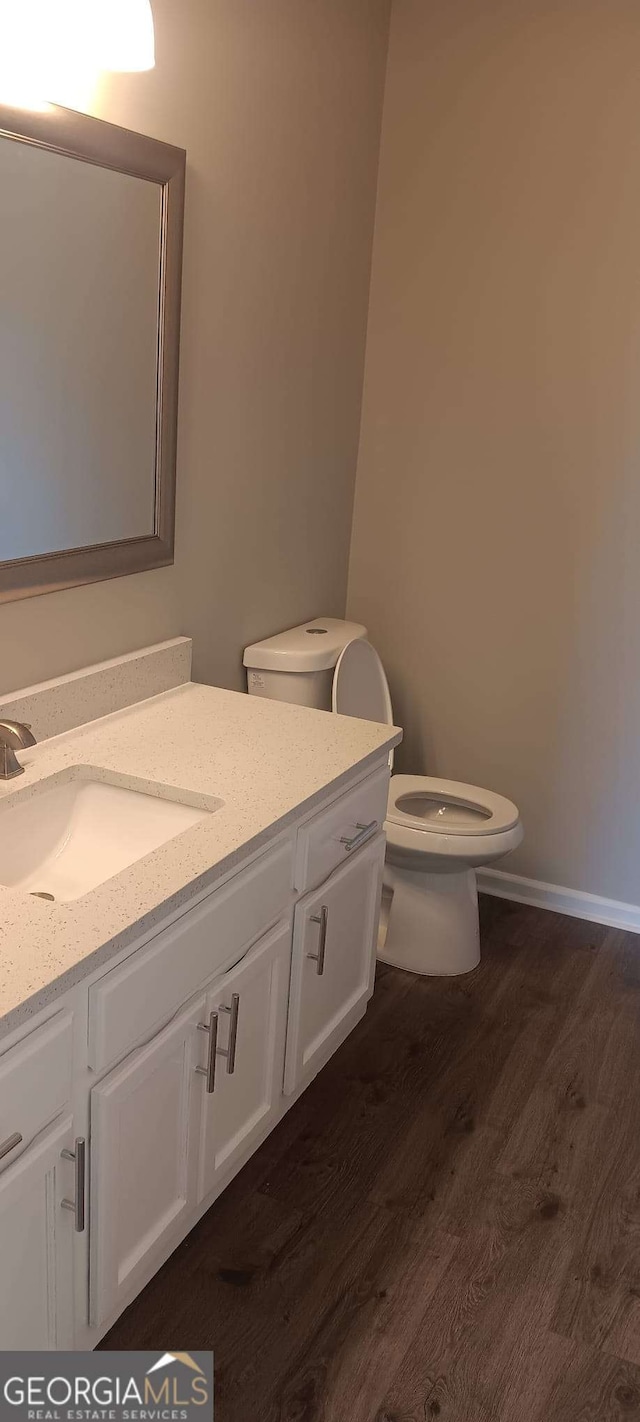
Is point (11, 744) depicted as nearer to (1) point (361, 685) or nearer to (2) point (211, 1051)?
(2) point (211, 1051)

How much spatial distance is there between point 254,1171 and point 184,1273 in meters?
0.28

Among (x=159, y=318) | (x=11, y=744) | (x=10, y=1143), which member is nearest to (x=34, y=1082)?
(x=10, y=1143)

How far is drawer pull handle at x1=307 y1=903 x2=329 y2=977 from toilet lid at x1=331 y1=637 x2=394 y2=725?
2.64ft

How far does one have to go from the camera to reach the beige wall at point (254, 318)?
213cm

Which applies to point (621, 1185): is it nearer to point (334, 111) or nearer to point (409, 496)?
point (409, 496)

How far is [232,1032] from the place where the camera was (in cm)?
180

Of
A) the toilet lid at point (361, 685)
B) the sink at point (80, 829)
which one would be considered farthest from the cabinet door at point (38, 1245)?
the toilet lid at point (361, 685)

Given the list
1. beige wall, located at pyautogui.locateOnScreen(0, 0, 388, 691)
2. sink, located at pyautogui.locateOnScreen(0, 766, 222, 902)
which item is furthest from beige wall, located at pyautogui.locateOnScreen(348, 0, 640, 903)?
sink, located at pyautogui.locateOnScreen(0, 766, 222, 902)

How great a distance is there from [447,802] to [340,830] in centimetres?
103

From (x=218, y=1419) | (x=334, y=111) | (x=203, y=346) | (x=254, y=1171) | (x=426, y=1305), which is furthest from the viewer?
(x=334, y=111)

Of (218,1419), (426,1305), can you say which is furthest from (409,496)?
(218,1419)

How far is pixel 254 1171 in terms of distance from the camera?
7.08 ft

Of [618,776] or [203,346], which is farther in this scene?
[618,776]

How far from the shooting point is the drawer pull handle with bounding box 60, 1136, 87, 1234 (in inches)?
56.9
